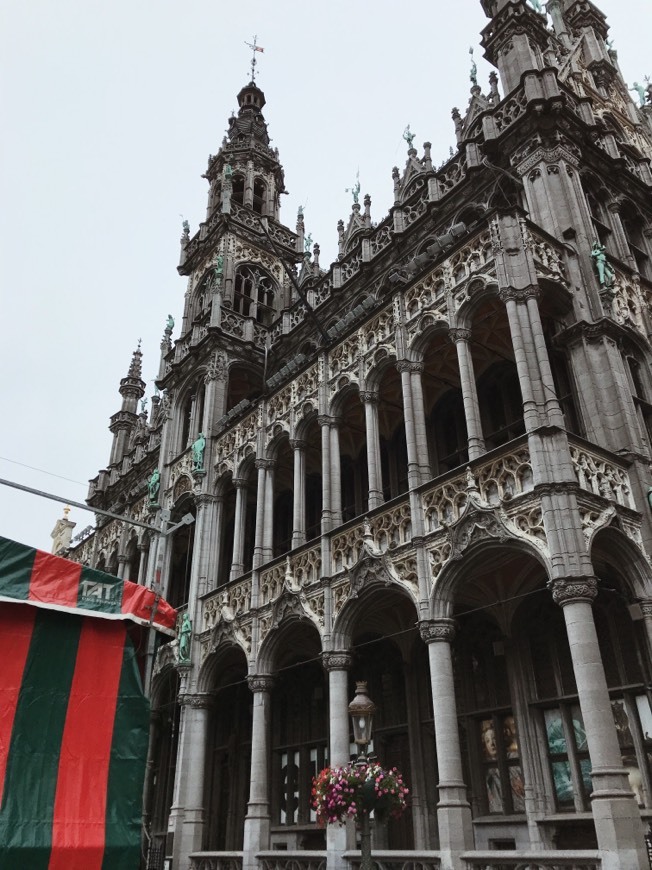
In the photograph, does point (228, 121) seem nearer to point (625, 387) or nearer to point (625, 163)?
point (625, 163)

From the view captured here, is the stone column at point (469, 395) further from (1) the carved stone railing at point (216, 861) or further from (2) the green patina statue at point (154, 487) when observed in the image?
(2) the green patina statue at point (154, 487)

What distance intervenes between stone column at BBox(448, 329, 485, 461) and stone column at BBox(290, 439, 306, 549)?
238 inches

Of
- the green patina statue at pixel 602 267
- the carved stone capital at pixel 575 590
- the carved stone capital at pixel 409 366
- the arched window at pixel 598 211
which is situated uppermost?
the arched window at pixel 598 211

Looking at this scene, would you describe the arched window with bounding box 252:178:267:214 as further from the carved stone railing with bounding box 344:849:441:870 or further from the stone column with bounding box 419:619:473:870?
the carved stone railing with bounding box 344:849:441:870

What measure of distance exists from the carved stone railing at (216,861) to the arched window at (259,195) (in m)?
27.0

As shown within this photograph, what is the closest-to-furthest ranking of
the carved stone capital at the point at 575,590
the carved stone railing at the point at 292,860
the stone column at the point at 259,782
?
1. the carved stone capital at the point at 575,590
2. the carved stone railing at the point at 292,860
3. the stone column at the point at 259,782

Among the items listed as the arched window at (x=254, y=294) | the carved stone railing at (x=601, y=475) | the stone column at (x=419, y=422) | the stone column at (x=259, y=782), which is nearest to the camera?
the carved stone railing at (x=601, y=475)

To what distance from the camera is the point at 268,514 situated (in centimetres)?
2231

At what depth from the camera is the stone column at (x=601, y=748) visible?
35.4 ft

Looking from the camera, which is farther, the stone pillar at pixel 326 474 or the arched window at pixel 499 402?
the arched window at pixel 499 402

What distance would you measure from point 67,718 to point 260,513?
10.1 m

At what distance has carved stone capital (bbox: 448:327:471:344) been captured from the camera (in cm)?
1686

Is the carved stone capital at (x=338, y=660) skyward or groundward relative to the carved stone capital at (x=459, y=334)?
groundward

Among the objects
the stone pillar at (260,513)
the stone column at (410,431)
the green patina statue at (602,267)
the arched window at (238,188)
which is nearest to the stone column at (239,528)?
A: the stone pillar at (260,513)
